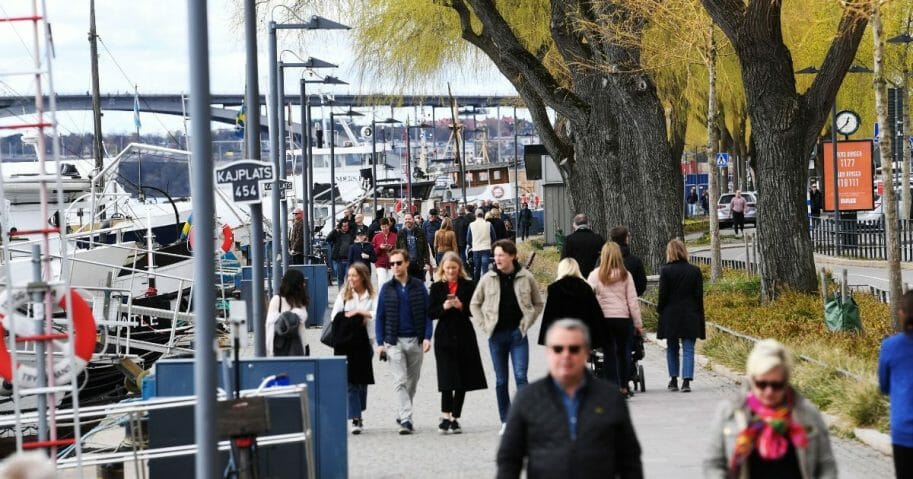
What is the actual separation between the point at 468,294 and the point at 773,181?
947 centimetres

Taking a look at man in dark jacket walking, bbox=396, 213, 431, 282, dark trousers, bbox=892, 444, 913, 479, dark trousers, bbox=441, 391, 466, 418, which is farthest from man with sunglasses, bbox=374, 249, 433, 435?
man in dark jacket walking, bbox=396, 213, 431, 282

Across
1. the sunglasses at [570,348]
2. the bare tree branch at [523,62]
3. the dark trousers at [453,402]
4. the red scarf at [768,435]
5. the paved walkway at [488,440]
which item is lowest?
the paved walkway at [488,440]

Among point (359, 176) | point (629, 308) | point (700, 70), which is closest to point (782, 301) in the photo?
point (629, 308)

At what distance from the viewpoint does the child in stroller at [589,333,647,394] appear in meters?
15.6

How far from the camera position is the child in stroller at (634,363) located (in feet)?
51.3

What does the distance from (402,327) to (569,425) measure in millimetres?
7917

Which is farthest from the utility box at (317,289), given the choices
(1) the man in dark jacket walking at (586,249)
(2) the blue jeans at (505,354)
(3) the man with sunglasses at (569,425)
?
(3) the man with sunglasses at (569,425)

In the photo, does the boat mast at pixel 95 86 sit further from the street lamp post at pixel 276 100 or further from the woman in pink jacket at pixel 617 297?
the woman in pink jacket at pixel 617 297

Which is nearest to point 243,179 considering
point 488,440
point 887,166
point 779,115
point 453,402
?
point 453,402

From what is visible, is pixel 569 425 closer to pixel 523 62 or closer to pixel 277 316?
pixel 277 316

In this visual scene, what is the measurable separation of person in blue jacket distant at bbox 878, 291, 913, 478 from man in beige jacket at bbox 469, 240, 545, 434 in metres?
5.60

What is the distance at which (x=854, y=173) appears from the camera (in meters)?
36.4

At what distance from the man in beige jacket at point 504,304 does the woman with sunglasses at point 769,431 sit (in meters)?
7.23

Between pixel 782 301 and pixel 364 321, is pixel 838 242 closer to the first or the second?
pixel 782 301
